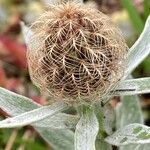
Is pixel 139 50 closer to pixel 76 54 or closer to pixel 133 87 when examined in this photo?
pixel 133 87

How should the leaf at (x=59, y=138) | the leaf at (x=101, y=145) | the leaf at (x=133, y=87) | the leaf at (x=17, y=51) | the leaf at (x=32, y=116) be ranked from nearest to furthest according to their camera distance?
the leaf at (x=32, y=116) → the leaf at (x=133, y=87) → the leaf at (x=101, y=145) → the leaf at (x=59, y=138) → the leaf at (x=17, y=51)

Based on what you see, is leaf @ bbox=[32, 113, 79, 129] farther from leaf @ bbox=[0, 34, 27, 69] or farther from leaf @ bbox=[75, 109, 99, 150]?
leaf @ bbox=[0, 34, 27, 69]

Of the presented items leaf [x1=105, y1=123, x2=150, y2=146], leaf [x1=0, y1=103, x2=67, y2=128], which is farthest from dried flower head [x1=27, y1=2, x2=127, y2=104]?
leaf [x1=105, y1=123, x2=150, y2=146]

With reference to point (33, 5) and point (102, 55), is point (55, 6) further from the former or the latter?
point (33, 5)

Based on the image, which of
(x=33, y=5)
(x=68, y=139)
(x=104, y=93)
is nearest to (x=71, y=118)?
(x=104, y=93)

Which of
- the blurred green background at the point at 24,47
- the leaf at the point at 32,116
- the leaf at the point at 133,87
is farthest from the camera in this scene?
the blurred green background at the point at 24,47

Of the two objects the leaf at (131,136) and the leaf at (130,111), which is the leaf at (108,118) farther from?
the leaf at (130,111)

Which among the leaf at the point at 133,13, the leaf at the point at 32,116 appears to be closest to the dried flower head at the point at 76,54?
the leaf at the point at 32,116

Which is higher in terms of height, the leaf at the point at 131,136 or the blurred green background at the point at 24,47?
the leaf at the point at 131,136
